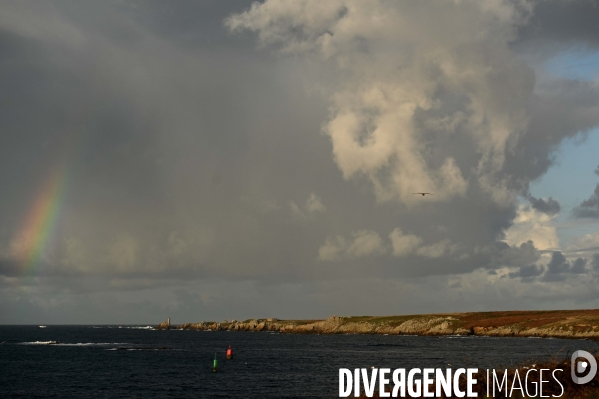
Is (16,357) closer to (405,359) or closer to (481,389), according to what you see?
(405,359)

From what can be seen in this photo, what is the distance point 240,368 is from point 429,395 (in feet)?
220

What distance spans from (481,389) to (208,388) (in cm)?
4496

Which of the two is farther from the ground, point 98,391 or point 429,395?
point 429,395

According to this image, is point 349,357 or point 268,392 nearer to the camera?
point 268,392

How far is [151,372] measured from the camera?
3442 inches

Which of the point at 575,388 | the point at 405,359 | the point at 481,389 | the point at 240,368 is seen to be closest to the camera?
the point at 575,388

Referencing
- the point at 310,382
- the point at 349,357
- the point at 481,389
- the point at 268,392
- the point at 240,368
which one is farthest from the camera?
the point at 349,357

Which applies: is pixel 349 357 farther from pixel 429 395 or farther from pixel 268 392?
pixel 429 395

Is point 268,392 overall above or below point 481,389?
below

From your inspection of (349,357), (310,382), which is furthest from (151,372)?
(349,357)

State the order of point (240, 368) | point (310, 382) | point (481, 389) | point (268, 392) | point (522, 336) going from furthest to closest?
point (522, 336) → point (240, 368) → point (310, 382) → point (268, 392) → point (481, 389)

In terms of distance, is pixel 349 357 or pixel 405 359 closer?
pixel 405 359

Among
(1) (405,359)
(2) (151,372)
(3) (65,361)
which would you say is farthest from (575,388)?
(3) (65,361)

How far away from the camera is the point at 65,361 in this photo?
108062 millimetres
